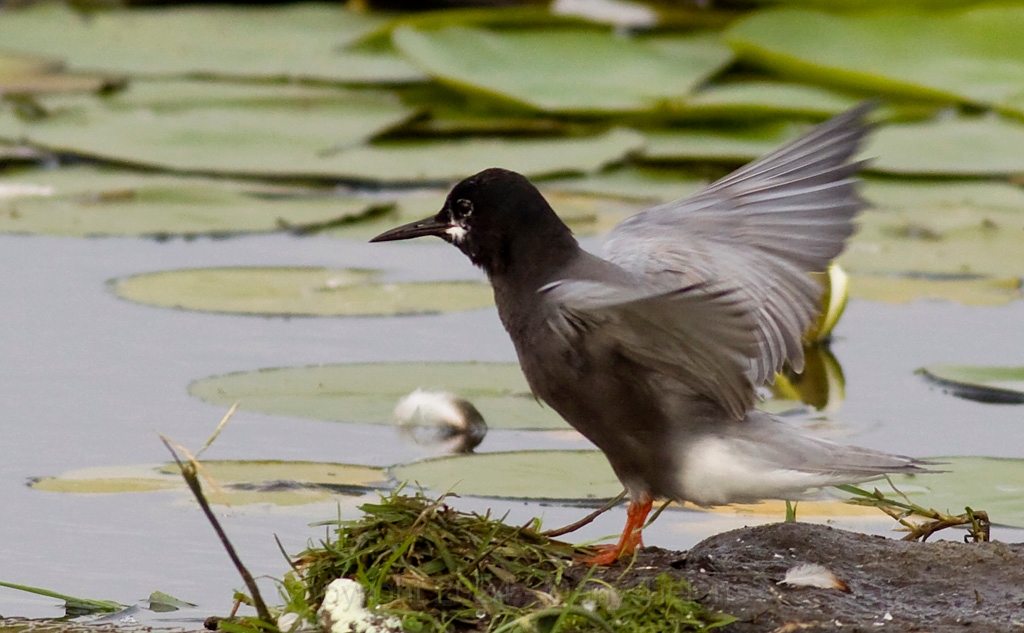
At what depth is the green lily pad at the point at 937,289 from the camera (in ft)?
18.2

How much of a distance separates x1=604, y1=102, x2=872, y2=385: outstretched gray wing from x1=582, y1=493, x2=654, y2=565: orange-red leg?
35 cm

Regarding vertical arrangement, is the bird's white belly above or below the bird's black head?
below

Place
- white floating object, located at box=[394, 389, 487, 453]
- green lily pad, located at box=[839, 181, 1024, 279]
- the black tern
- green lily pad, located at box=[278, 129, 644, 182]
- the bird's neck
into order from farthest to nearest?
1. green lily pad, located at box=[278, 129, 644, 182]
2. green lily pad, located at box=[839, 181, 1024, 279]
3. white floating object, located at box=[394, 389, 487, 453]
4. the bird's neck
5. the black tern

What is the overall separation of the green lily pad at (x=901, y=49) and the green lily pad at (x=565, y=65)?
309 mm

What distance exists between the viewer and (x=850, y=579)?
3.04 m

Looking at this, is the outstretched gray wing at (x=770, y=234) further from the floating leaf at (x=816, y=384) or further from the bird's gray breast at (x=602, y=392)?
the floating leaf at (x=816, y=384)

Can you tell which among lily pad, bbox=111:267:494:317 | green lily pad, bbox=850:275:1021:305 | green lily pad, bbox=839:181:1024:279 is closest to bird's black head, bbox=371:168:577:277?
lily pad, bbox=111:267:494:317

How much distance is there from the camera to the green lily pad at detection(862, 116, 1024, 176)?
23.5 feet

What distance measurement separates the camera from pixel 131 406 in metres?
4.52

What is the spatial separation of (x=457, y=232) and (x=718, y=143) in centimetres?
418

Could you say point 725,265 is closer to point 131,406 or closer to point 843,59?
point 131,406

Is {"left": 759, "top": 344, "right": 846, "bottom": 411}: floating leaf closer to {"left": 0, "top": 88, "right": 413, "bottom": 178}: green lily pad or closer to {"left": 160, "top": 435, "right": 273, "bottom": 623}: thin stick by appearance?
{"left": 160, "top": 435, "right": 273, "bottom": 623}: thin stick

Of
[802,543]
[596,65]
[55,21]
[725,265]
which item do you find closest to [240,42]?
[55,21]

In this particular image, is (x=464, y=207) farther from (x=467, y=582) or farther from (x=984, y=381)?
(x=984, y=381)
